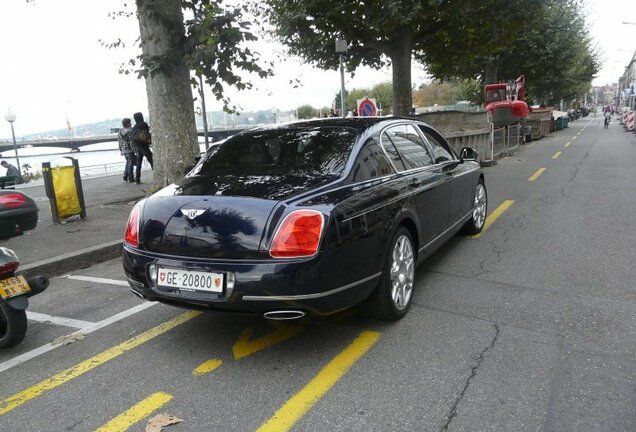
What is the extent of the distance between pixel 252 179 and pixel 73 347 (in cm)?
185

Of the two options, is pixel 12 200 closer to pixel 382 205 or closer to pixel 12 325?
pixel 12 325

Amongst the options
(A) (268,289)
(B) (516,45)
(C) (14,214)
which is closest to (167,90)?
(C) (14,214)

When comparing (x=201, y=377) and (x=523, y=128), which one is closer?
(x=201, y=377)

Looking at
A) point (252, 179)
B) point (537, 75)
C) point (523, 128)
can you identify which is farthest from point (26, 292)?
point (537, 75)

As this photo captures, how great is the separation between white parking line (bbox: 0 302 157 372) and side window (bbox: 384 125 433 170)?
8.69 feet

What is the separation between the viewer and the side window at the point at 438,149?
5.25 m

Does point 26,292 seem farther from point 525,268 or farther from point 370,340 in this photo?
point 525,268

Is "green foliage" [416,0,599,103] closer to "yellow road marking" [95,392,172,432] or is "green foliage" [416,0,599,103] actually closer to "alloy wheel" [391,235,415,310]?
"alloy wheel" [391,235,415,310]

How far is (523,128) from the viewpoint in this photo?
997 inches

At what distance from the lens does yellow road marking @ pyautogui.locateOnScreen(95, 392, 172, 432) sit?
2642 millimetres

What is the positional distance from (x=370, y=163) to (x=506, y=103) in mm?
22030

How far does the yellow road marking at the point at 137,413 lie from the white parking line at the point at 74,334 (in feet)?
4.14

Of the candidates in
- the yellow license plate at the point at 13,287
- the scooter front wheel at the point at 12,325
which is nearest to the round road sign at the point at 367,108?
the yellow license plate at the point at 13,287

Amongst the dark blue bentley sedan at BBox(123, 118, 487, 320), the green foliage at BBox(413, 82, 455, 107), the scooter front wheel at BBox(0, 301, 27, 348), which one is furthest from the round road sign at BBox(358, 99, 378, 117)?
the green foliage at BBox(413, 82, 455, 107)
